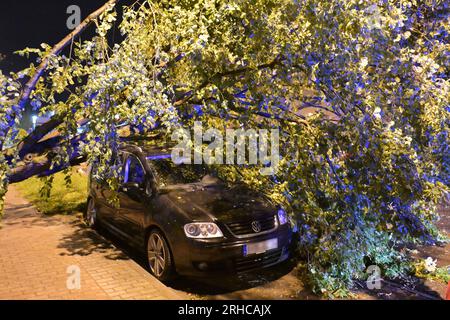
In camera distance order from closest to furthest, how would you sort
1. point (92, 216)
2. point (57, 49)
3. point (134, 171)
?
point (57, 49) → point (134, 171) → point (92, 216)

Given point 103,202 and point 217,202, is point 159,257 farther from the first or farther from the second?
point 103,202

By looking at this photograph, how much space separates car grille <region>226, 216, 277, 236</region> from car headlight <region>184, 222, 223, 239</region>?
0.58 feet

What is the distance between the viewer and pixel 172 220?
505 centimetres

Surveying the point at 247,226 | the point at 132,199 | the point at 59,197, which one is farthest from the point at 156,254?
the point at 59,197

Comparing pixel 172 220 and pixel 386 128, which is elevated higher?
pixel 386 128

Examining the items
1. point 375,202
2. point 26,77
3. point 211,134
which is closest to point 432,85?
point 375,202

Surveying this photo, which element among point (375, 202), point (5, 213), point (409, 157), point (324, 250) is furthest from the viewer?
point (5, 213)

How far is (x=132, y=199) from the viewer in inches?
233

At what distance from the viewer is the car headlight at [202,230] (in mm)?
4832

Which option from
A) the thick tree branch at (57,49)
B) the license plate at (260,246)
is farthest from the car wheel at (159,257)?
the thick tree branch at (57,49)

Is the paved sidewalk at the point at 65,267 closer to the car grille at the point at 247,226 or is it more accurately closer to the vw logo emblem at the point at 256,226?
the car grille at the point at 247,226

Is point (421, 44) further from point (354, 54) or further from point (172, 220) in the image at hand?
point (172, 220)

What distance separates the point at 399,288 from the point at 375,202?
147cm

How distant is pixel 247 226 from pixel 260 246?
11.7 inches
